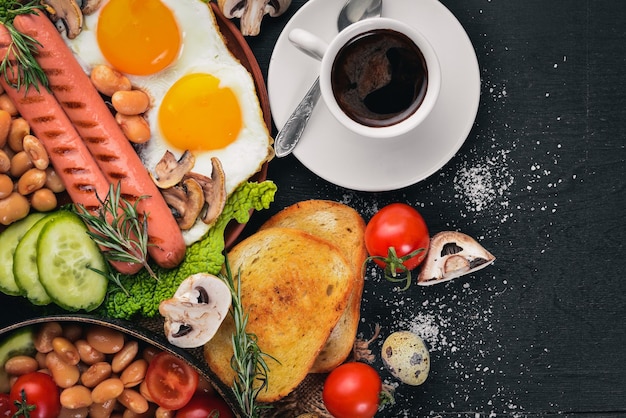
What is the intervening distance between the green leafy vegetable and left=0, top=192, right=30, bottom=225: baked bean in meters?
0.36

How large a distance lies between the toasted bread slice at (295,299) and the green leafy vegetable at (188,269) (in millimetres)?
122

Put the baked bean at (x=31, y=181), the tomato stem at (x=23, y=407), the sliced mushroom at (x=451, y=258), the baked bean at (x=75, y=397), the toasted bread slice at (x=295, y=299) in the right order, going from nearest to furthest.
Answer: the tomato stem at (x=23, y=407) < the baked bean at (x=75, y=397) < the baked bean at (x=31, y=181) < the toasted bread slice at (x=295, y=299) < the sliced mushroom at (x=451, y=258)

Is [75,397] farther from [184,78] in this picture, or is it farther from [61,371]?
[184,78]

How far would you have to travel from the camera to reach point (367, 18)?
6.93 ft

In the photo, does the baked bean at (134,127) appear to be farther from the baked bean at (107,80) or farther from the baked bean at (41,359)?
the baked bean at (41,359)

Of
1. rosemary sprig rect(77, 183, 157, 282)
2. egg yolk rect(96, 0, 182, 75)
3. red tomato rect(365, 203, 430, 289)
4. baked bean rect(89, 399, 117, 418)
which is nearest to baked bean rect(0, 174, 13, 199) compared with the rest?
rosemary sprig rect(77, 183, 157, 282)

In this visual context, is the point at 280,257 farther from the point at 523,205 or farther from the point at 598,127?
the point at 598,127

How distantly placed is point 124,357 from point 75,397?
0.18 m

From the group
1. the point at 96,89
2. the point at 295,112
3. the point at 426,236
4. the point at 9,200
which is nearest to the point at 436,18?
the point at 295,112

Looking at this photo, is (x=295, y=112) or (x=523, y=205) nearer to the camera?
(x=295, y=112)

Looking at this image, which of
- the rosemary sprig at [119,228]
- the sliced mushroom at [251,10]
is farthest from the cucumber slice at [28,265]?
the sliced mushroom at [251,10]

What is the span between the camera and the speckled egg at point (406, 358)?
230cm

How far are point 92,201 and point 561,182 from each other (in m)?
1.60

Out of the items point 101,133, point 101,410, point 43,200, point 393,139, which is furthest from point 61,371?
point 393,139
